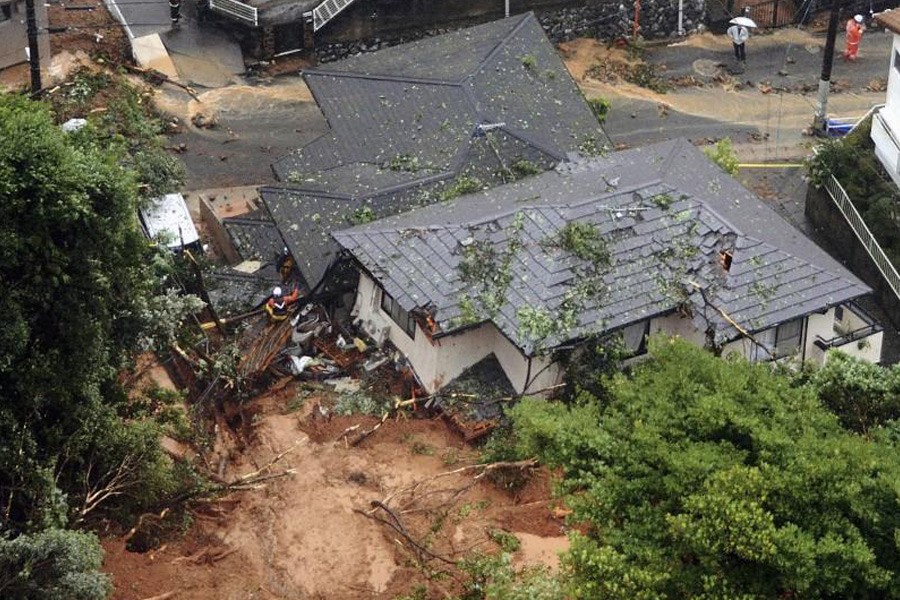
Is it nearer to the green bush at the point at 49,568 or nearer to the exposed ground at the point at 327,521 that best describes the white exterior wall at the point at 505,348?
the exposed ground at the point at 327,521

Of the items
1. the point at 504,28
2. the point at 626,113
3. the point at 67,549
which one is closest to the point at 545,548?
the point at 67,549

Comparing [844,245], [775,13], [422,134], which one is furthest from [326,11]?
[844,245]

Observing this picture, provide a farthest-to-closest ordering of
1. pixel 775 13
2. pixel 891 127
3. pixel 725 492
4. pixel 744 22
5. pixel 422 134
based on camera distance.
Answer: pixel 775 13
pixel 744 22
pixel 891 127
pixel 422 134
pixel 725 492

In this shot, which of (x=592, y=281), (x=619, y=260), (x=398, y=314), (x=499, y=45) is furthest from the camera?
(x=499, y=45)

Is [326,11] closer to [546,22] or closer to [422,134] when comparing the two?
[546,22]

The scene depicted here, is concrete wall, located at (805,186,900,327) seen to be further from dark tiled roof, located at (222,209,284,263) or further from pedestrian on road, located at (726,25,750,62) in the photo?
dark tiled roof, located at (222,209,284,263)

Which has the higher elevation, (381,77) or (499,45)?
(499,45)
